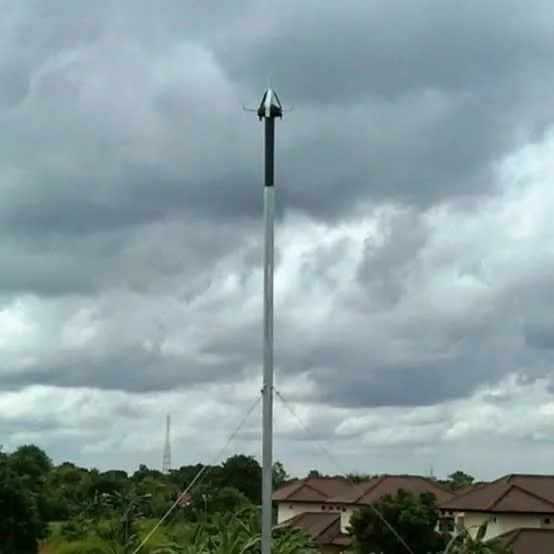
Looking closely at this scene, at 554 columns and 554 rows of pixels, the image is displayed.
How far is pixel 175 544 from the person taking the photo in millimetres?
30234

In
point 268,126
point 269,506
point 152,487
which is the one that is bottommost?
point 269,506

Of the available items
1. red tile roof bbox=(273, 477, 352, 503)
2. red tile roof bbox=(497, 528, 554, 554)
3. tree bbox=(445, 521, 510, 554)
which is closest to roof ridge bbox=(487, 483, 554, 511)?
red tile roof bbox=(497, 528, 554, 554)

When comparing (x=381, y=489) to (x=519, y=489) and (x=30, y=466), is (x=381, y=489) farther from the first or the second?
(x=30, y=466)

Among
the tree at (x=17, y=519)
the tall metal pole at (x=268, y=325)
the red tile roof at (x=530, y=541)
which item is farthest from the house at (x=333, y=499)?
the tall metal pole at (x=268, y=325)

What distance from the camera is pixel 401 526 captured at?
52594mm

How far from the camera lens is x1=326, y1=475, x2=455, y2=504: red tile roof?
Result: 69.5 metres

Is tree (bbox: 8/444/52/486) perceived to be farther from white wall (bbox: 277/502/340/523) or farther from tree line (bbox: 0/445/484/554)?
white wall (bbox: 277/502/340/523)

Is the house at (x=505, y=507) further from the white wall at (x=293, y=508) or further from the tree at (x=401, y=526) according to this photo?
the white wall at (x=293, y=508)

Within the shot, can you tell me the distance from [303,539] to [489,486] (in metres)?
36.8

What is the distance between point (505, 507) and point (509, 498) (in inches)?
64.6

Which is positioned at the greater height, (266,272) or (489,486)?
(489,486)

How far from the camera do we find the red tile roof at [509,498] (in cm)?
6084

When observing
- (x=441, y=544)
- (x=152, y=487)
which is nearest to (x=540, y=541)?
(x=441, y=544)

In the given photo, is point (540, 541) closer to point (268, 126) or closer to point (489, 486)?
point (489, 486)
